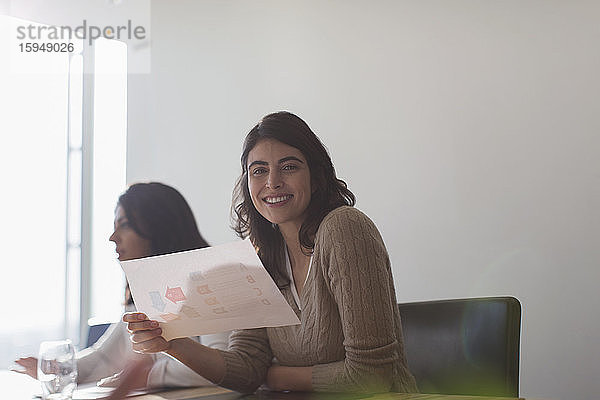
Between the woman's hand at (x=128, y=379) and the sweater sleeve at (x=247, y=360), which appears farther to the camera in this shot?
the sweater sleeve at (x=247, y=360)

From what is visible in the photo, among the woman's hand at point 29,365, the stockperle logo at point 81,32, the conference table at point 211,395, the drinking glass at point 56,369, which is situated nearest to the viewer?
the drinking glass at point 56,369

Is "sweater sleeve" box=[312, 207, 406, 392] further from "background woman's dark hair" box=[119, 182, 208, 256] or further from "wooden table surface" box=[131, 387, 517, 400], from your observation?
"background woman's dark hair" box=[119, 182, 208, 256]

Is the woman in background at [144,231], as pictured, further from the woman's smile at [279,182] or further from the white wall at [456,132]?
the white wall at [456,132]

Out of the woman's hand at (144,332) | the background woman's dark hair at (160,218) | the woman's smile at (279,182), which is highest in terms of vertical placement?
the woman's smile at (279,182)

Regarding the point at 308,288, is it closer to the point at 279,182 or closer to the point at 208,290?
the point at 279,182

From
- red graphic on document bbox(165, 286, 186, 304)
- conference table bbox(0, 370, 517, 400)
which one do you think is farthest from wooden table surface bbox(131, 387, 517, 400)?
red graphic on document bbox(165, 286, 186, 304)

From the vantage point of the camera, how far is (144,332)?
60.4 inches

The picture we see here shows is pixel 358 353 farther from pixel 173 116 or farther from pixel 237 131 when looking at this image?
pixel 173 116

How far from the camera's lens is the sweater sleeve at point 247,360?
172cm

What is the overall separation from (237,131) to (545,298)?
166 cm

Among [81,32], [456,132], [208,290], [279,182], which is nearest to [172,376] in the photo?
[208,290]

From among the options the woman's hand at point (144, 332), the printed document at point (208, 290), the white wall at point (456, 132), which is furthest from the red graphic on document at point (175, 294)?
the white wall at point (456, 132)

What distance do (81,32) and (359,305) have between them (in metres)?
3.10

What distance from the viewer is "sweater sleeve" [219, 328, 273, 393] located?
1.72 metres
